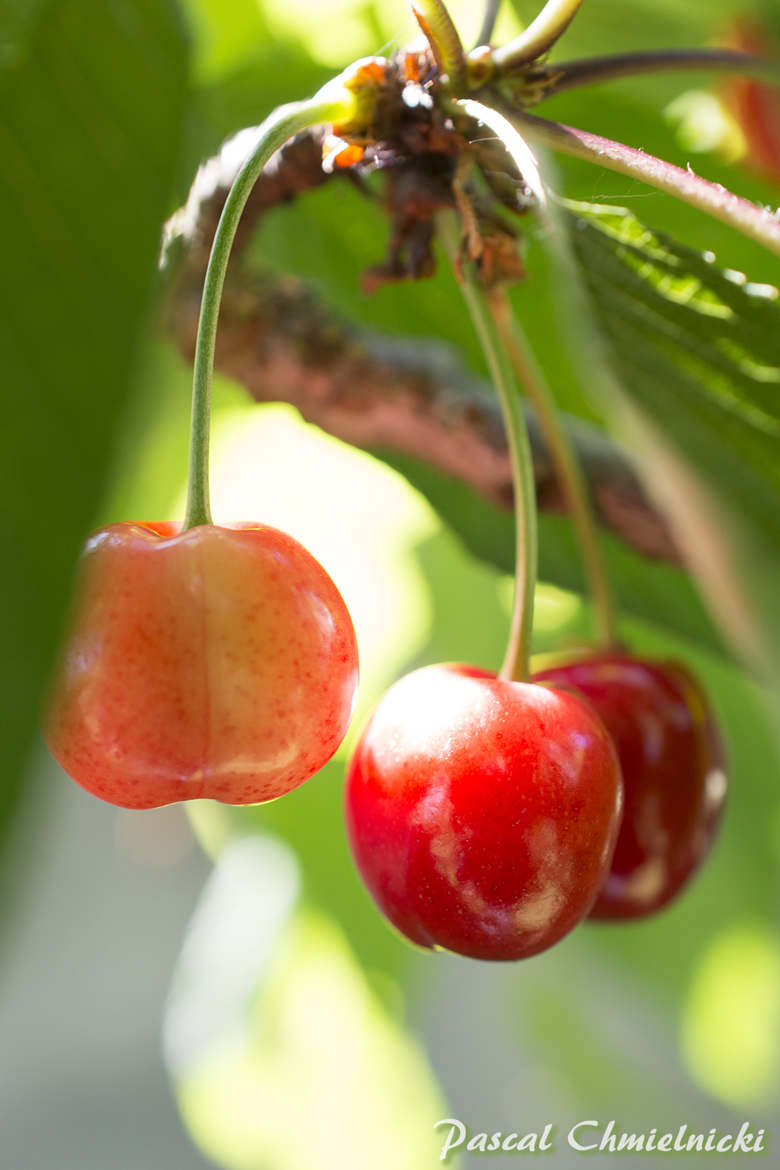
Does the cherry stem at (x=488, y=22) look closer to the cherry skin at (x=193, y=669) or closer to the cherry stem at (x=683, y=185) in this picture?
the cherry stem at (x=683, y=185)

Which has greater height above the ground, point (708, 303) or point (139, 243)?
point (139, 243)

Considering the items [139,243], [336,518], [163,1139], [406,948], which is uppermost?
[139,243]

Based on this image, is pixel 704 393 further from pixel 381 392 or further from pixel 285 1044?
pixel 285 1044

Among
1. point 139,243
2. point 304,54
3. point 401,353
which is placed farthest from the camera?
point 304,54

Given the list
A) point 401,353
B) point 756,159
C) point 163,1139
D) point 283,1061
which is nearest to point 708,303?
point 401,353

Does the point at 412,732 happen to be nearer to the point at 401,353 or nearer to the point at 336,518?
the point at 401,353
